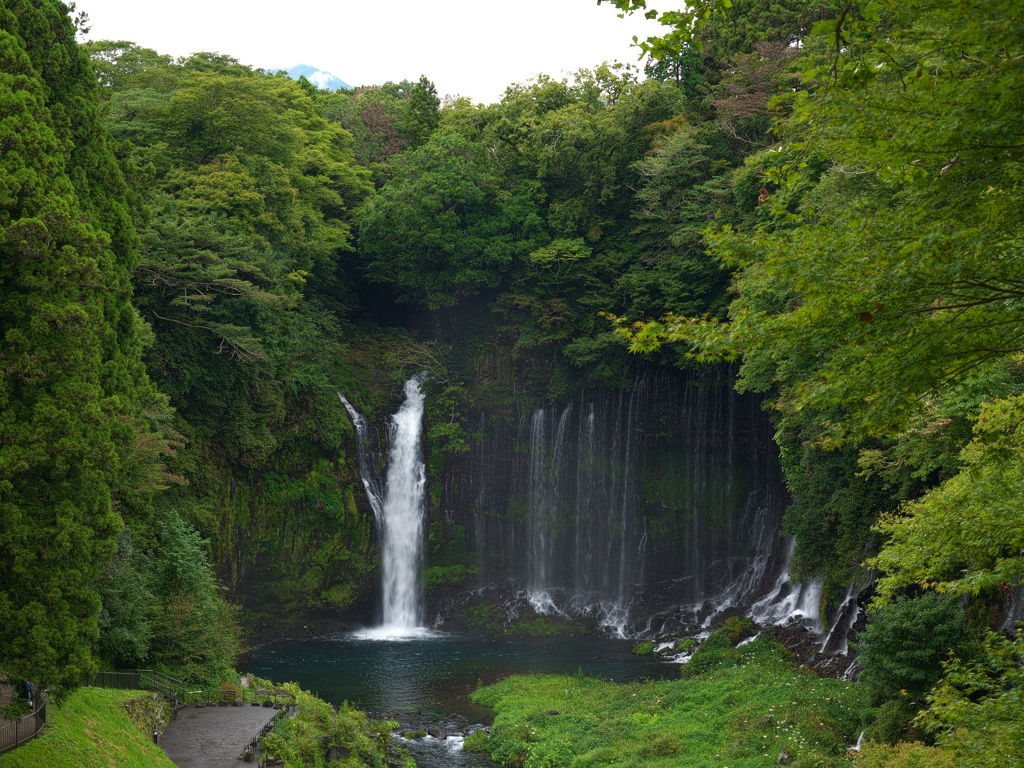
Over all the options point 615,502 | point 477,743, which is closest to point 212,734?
point 477,743

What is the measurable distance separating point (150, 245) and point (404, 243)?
12.5 metres

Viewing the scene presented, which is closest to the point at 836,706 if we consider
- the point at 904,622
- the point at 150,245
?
the point at 904,622

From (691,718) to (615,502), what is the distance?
1512 centimetres

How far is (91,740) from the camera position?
41.0ft

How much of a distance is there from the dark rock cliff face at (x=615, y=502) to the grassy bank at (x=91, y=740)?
62.3 feet

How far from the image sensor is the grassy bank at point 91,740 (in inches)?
445

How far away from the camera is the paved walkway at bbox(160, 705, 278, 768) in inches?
567

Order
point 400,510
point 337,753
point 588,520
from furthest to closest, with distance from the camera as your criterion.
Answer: point 588,520 → point 400,510 → point 337,753

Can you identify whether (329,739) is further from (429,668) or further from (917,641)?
(917,641)

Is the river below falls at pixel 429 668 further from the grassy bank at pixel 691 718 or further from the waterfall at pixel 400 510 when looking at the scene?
the waterfall at pixel 400 510

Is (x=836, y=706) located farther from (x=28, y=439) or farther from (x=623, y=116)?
(x=623, y=116)

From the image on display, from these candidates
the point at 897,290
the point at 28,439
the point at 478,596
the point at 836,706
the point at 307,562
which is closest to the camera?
the point at 897,290

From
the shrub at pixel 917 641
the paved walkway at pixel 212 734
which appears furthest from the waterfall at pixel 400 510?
the shrub at pixel 917 641

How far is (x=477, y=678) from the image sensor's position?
2519 cm
